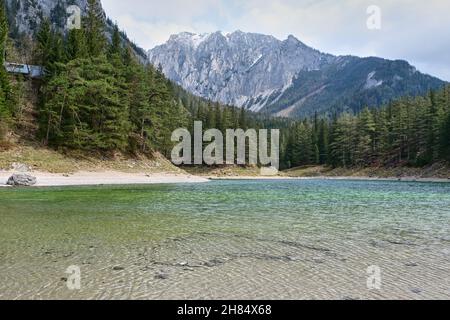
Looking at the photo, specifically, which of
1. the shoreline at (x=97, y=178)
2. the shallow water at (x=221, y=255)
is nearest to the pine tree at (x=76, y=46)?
the shoreline at (x=97, y=178)

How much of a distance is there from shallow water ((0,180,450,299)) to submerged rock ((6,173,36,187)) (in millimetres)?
24741

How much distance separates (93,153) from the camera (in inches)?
2522

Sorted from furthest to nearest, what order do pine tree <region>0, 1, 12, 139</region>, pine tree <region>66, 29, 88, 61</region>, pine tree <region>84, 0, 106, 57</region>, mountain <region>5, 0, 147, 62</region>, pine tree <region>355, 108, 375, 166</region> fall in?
mountain <region>5, 0, 147, 62</region>
pine tree <region>355, 108, 375, 166</region>
pine tree <region>84, 0, 106, 57</region>
pine tree <region>66, 29, 88, 61</region>
pine tree <region>0, 1, 12, 139</region>

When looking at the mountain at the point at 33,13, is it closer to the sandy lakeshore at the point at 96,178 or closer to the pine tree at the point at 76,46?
the pine tree at the point at 76,46

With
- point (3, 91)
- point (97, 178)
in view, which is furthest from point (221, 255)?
point (3, 91)

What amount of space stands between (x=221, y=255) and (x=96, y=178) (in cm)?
4577

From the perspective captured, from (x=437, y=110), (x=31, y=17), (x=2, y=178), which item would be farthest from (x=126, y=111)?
(x=31, y=17)

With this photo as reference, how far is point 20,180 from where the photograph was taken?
42.5m

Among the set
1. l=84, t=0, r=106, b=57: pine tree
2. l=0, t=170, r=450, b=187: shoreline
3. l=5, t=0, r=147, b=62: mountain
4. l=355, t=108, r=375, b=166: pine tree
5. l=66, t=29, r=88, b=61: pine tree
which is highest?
l=5, t=0, r=147, b=62: mountain

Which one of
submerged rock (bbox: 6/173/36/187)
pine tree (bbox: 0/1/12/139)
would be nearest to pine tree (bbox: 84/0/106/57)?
pine tree (bbox: 0/1/12/139)

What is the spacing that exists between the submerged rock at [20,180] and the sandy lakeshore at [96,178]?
1.03 m

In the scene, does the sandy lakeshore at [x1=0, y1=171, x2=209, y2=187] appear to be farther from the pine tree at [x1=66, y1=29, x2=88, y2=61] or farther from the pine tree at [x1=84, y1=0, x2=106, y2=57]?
the pine tree at [x1=84, y1=0, x2=106, y2=57]

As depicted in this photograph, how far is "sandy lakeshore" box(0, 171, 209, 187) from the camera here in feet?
153
